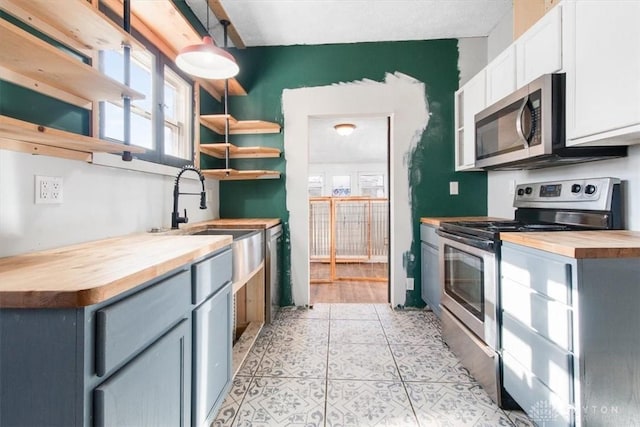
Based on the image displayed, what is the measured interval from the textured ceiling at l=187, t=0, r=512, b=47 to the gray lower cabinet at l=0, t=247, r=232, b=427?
227 centimetres

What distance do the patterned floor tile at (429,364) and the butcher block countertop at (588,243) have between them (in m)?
0.94

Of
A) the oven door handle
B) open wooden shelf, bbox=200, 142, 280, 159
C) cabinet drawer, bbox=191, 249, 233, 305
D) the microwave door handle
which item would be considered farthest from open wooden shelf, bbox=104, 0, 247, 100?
the oven door handle

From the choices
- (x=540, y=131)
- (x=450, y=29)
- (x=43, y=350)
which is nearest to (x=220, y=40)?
(x=450, y=29)

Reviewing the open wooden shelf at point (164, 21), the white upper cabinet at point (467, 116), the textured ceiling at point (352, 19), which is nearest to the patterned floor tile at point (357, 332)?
the white upper cabinet at point (467, 116)

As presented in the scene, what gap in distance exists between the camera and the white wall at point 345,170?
7.88 meters

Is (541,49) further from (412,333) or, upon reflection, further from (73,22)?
(73,22)

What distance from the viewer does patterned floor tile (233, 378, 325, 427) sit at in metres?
1.44

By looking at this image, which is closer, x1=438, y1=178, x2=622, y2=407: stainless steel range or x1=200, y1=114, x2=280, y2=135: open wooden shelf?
x1=438, y1=178, x2=622, y2=407: stainless steel range

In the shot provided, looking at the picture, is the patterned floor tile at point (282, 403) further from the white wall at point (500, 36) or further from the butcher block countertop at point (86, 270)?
the white wall at point (500, 36)

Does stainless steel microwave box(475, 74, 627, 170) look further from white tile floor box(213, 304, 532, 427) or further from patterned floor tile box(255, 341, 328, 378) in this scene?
patterned floor tile box(255, 341, 328, 378)

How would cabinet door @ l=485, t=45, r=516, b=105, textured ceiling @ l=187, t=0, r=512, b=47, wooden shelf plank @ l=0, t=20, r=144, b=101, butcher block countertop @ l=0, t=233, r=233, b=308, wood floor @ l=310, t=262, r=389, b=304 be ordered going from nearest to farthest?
1. butcher block countertop @ l=0, t=233, r=233, b=308
2. wooden shelf plank @ l=0, t=20, r=144, b=101
3. cabinet door @ l=485, t=45, r=516, b=105
4. textured ceiling @ l=187, t=0, r=512, b=47
5. wood floor @ l=310, t=262, r=389, b=304

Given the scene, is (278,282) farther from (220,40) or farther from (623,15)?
(623,15)

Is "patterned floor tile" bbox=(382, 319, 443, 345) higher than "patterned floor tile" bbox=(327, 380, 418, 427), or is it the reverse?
"patterned floor tile" bbox=(382, 319, 443, 345)

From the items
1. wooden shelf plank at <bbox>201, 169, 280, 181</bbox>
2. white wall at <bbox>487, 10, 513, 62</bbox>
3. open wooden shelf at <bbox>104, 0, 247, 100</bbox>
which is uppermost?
white wall at <bbox>487, 10, 513, 62</bbox>
